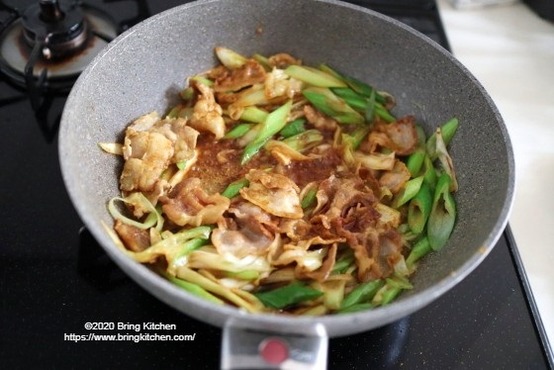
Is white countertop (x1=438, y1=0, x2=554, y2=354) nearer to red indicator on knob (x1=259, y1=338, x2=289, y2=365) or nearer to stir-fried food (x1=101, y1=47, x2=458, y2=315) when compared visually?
stir-fried food (x1=101, y1=47, x2=458, y2=315)

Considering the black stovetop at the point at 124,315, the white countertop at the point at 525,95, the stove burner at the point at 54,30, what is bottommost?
the black stovetop at the point at 124,315

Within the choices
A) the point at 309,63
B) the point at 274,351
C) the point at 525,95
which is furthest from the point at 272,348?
the point at 525,95

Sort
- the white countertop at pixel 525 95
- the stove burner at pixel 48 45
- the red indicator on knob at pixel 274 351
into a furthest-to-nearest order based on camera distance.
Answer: the stove burner at pixel 48 45 → the white countertop at pixel 525 95 → the red indicator on knob at pixel 274 351

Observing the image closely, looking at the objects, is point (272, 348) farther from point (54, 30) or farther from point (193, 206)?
point (54, 30)

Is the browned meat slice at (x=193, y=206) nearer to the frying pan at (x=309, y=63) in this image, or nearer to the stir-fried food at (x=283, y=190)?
the stir-fried food at (x=283, y=190)

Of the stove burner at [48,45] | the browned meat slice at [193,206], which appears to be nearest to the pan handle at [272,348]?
the browned meat slice at [193,206]
